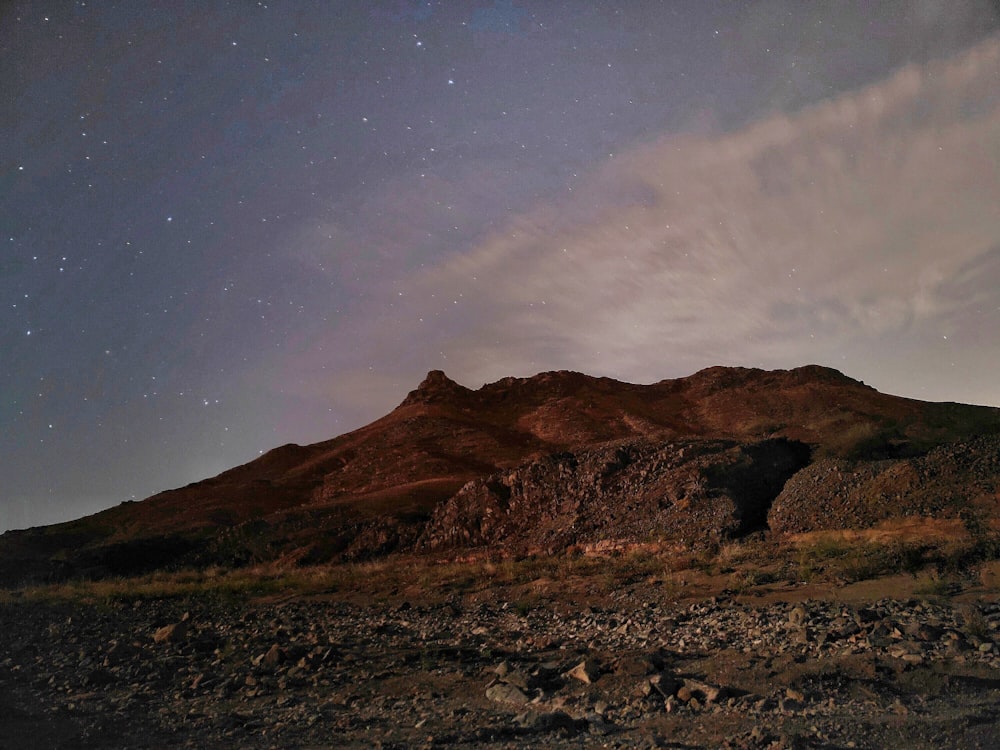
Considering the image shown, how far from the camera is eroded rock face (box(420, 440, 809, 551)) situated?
26859 millimetres

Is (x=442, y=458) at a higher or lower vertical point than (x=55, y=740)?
higher

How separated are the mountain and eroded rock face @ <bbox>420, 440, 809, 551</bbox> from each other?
0.29 feet

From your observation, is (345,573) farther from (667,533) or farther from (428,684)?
(428,684)

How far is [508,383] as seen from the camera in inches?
4043

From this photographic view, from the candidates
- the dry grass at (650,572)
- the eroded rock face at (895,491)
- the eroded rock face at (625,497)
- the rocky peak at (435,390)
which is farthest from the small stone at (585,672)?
the rocky peak at (435,390)

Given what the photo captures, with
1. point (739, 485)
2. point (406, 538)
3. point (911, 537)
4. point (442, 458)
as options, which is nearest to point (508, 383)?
point (442, 458)

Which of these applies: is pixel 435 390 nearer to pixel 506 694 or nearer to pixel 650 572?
pixel 650 572

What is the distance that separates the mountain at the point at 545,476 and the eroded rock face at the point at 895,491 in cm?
11

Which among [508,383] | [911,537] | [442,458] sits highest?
[508,383]

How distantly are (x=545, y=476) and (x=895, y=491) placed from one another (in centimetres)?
1769

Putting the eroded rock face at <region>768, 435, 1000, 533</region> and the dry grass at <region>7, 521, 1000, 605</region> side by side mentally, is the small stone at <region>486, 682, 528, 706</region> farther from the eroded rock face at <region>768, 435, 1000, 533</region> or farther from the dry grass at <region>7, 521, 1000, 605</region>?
the eroded rock face at <region>768, 435, 1000, 533</region>

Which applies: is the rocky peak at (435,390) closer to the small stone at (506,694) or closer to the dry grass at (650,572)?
the dry grass at (650,572)

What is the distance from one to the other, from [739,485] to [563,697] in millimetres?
22442

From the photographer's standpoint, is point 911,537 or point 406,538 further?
point 406,538
